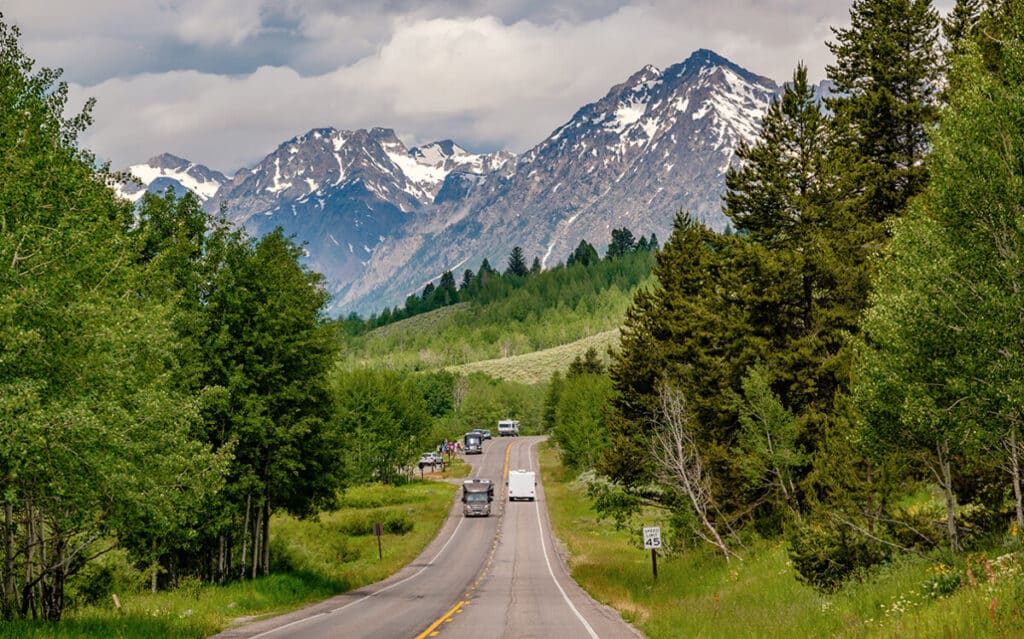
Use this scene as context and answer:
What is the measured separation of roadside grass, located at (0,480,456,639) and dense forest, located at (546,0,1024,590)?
14025mm

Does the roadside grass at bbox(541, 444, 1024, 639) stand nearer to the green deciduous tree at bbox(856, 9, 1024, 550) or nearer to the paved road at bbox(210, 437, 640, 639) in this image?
the paved road at bbox(210, 437, 640, 639)

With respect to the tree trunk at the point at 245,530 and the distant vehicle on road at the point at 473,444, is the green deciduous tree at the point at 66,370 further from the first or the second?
the distant vehicle on road at the point at 473,444

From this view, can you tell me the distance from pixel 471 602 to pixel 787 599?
11.9 meters

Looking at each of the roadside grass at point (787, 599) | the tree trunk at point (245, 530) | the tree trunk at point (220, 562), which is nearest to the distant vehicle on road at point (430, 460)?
the roadside grass at point (787, 599)

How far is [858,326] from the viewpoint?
2642 centimetres

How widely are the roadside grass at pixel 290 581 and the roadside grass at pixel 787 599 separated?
11039mm

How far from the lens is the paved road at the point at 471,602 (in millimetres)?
20109

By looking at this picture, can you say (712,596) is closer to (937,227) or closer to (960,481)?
(960,481)

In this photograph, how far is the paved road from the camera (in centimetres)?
2011

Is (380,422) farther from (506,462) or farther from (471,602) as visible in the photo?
(471,602)

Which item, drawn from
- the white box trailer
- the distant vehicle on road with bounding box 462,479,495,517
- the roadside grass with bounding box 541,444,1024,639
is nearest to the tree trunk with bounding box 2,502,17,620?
the roadside grass with bounding box 541,444,1024,639

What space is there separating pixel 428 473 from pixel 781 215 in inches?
3333

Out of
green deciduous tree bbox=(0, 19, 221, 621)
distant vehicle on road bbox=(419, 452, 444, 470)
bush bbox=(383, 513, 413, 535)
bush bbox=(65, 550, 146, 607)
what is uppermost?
green deciduous tree bbox=(0, 19, 221, 621)

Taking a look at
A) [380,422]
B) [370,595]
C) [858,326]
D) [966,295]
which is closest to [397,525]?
[380,422]
